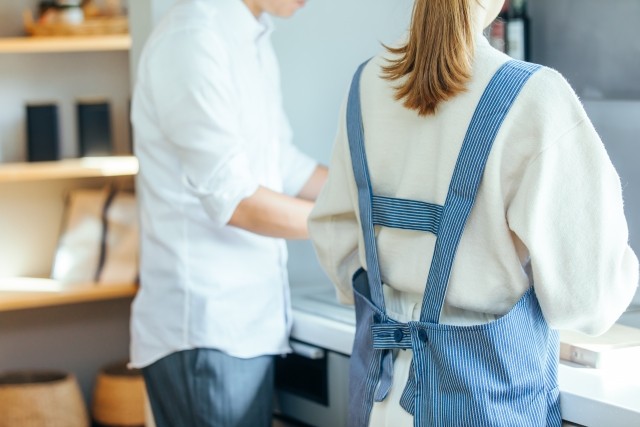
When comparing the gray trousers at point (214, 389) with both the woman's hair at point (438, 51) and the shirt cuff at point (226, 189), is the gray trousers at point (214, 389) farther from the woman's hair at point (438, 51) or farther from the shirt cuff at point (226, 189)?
the woman's hair at point (438, 51)

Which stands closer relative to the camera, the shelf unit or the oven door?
the oven door

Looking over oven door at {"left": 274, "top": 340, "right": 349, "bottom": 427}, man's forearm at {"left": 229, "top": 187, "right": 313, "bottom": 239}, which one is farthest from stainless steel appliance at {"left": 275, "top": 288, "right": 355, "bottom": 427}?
man's forearm at {"left": 229, "top": 187, "right": 313, "bottom": 239}

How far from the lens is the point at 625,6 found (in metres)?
2.01

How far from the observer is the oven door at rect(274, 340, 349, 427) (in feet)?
5.86

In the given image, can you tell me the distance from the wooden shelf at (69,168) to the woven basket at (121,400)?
0.64 metres

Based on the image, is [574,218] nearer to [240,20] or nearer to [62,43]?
[240,20]

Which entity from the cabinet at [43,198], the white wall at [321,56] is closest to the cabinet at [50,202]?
the cabinet at [43,198]

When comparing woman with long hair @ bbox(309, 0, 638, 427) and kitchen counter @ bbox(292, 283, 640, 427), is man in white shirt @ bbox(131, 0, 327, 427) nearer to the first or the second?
kitchen counter @ bbox(292, 283, 640, 427)

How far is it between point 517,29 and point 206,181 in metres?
0.88

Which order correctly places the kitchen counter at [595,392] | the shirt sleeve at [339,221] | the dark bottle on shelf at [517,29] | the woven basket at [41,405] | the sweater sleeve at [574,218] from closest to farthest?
the sweater sleeve at [574,218] < the kitchen counter at [595,392] < the shirt sleeve at [339,221] < the dark bottle on shelf at [517,29] < the woven basket at [41,405]

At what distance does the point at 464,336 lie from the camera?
123cm

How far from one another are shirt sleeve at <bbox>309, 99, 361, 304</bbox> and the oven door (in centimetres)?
32

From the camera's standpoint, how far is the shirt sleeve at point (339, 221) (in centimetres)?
140

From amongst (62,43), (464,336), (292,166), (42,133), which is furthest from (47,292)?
(464,336)
